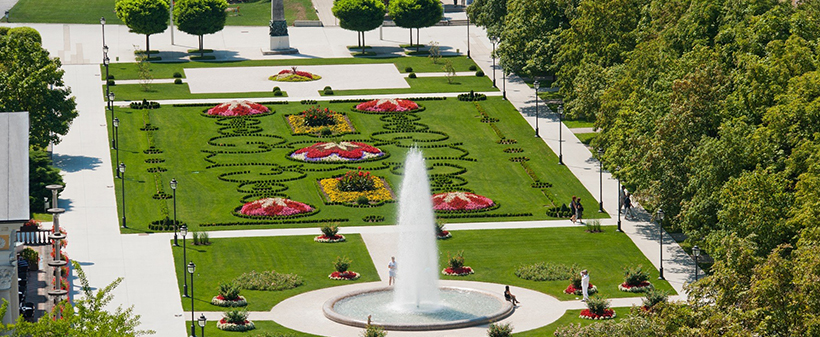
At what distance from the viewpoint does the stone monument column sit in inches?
5271

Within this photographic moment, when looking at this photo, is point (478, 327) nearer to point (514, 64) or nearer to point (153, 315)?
point (153, 315)

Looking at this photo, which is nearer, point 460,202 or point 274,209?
point 274,209

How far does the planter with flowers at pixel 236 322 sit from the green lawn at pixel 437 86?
54429 millimetres

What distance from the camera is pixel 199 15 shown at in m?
130

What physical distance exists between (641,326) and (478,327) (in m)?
17.9

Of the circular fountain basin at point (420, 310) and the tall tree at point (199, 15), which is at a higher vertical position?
the tall tree at point (199, 15)

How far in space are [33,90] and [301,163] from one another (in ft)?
57.1

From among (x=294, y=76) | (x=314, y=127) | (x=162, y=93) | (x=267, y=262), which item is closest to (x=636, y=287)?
(x=267, y=262)

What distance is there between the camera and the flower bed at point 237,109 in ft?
347

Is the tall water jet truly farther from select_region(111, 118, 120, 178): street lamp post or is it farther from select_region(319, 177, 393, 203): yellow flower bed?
select_region(111, 118, 120, 178): street lamp post

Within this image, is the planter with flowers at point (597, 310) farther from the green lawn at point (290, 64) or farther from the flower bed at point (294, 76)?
the green lawn at point (290, 64)

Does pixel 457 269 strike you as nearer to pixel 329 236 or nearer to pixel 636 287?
pixel 329 236

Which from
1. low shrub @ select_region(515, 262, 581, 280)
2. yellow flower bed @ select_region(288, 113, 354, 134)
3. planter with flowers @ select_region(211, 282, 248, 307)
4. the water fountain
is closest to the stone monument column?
yellow flower bed @ select_region(288, 113, 354, 134)

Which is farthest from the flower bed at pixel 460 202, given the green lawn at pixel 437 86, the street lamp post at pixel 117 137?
the green lawn at pixel 437 86
